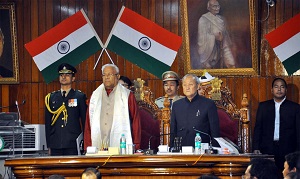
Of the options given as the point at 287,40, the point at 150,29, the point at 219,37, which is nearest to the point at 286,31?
the point at 287,40

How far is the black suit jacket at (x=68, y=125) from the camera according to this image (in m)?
10.5

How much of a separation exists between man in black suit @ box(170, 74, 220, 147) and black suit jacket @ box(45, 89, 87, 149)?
1.34 meters

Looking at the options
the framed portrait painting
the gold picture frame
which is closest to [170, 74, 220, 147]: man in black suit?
the framed portrait painting

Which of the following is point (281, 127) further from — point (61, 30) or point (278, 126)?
point (61, 30)

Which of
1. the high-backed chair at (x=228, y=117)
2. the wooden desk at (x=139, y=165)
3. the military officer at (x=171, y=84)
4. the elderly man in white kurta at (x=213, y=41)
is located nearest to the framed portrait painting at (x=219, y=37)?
the elderly man in white kurta at (x=213, y=41)

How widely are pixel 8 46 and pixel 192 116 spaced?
3.81 m

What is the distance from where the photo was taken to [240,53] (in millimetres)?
11844

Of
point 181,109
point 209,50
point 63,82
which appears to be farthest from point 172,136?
point 209,50

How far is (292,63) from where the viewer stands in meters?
11.7

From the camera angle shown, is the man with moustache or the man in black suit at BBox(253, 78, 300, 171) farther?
the man in black suit at BBox(253, 78, 300, 171)

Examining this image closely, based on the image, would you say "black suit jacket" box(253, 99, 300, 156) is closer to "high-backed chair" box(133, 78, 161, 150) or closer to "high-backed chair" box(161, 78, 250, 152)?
"high-backed chair" box(161, 78, 250, 152)

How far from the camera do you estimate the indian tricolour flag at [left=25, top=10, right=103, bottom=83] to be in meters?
12.2

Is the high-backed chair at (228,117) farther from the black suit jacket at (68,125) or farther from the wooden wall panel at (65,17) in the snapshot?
the wooden wall panel at (65,17)

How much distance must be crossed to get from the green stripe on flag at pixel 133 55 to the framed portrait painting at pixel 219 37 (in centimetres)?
46
